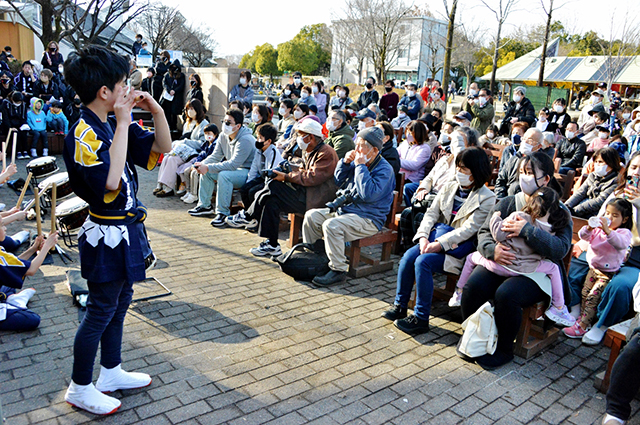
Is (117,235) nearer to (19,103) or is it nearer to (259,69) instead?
(19,103)

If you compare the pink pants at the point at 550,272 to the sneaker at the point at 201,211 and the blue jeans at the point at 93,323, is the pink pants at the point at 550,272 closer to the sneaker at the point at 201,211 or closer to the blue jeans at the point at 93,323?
the blue jeans at the point at 93,323

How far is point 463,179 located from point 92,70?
3226 millimetres

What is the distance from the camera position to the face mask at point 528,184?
4.09m

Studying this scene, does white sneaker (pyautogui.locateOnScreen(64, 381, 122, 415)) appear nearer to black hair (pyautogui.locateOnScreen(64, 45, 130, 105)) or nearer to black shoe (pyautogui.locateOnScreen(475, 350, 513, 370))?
black hair (pyautogui.locateOnScreen(64, 45, 130, 105))

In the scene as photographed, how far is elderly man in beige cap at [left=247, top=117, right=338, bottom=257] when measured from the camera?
19.7 ft

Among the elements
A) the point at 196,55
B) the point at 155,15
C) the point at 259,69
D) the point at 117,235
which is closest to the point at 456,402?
the point at 117,235

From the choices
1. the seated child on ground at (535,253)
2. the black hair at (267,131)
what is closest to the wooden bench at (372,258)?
the seated child on ground at (535,253)

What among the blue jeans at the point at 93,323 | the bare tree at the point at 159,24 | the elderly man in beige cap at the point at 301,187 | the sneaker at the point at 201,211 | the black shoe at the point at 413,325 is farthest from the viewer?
the bare tree at the point at 159,24

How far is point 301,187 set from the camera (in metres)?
6.13

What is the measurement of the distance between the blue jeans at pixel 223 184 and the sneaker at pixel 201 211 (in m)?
0.07

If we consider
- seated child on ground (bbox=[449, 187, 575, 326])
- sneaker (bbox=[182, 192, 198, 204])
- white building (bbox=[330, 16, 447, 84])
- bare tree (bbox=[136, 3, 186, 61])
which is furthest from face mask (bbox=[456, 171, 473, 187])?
white building (bbox=[330, 16, 447, 84])

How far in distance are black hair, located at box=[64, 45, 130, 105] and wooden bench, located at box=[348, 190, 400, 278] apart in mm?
3347

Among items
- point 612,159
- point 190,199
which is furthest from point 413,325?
point 190,199

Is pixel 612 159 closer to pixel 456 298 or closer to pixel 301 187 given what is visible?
pixel 456 298
